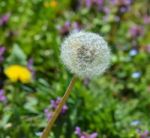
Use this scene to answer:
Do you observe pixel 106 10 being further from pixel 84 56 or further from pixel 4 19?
pixel 84 56

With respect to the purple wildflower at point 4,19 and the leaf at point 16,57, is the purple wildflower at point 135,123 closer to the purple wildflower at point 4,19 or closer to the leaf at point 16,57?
the leaf at point 16,57

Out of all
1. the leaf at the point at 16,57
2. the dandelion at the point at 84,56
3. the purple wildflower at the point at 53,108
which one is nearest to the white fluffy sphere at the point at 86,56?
the dandelion at the point at 84,56

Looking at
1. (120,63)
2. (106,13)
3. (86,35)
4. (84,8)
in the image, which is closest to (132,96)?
(120,63)

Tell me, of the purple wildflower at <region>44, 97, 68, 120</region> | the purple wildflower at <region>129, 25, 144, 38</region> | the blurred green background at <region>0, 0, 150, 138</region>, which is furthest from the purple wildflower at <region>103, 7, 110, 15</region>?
the purple wildflower at <region>44, 97, 68, 120</region>

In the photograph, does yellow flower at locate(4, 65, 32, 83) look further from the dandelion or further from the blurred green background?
the dandelion

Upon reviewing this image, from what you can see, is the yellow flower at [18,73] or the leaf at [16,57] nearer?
the yellow flower at [18,73]
